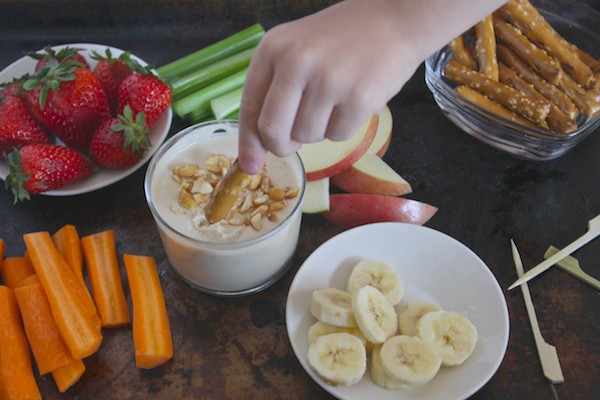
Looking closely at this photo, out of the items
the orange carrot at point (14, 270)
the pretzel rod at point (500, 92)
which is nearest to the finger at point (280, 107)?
the orange carrot at point (14, 270)

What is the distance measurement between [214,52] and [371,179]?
0.61 m

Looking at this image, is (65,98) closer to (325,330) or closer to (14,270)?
(14,270)

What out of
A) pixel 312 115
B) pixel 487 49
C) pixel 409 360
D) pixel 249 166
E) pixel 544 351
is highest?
pixel 312 115

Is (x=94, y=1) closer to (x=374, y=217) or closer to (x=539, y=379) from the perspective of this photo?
(x=374, y=217)

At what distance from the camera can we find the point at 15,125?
141cm

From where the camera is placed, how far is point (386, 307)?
1226 millimetres

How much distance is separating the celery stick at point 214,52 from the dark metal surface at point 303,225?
0.09 metres

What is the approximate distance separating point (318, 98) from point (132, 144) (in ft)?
2.22

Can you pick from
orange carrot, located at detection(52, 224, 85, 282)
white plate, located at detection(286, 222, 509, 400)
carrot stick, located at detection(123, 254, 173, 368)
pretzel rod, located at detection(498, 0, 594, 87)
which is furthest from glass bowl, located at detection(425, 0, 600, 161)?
orange carrot, located at detection(52, 224, 85, 282)

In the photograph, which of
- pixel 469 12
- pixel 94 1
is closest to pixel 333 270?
pixel 469 12

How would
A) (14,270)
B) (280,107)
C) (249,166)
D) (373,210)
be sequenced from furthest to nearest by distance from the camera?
(373,210) < (14,270) < (249,166) < (280,107)

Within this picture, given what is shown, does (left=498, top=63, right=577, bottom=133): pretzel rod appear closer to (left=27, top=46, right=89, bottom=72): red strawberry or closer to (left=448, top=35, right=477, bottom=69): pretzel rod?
(left=448, top=35, right=477, bottom=69): pretzel rod

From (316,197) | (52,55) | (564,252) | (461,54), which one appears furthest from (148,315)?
(461,54)

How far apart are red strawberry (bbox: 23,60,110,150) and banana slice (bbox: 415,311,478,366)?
0.90 m
